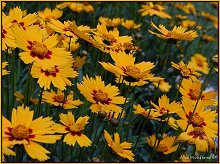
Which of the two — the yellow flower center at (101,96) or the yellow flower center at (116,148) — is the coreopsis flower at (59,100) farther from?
the yellow flower center at (116,148)

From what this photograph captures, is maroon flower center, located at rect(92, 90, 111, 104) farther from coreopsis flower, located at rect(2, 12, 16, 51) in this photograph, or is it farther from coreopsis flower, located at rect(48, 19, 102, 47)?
coreopsis flower, located at rect(2, 12, 16, 51)

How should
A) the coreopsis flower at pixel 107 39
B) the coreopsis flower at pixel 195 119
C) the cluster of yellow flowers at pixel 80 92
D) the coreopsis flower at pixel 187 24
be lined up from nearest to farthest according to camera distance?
the cluster of yellow flowers at pixel 80 92, the coreopsis flower at pixel 195 119, the coreopsis flower at pixel 107 39, the coreopsis flower at pixel 187 24

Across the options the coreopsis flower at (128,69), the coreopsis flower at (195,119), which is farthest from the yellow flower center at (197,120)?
the coreopsis flower at (128,69)

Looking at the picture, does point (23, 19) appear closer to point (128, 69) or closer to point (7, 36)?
point (7, 36)

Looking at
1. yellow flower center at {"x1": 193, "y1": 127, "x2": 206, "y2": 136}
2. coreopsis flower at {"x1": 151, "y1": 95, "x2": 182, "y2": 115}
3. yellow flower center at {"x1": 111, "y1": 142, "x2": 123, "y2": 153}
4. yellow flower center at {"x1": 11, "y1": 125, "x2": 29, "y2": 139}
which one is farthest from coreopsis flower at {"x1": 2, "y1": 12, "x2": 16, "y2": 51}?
yellow flower center at {"x1": 193, "y1": 127, "x2": 206, "y2": 136}

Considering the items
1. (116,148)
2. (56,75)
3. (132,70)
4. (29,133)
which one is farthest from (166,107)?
(29,133)

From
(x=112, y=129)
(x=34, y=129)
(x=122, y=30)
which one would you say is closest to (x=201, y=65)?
(x=122, y=30)
